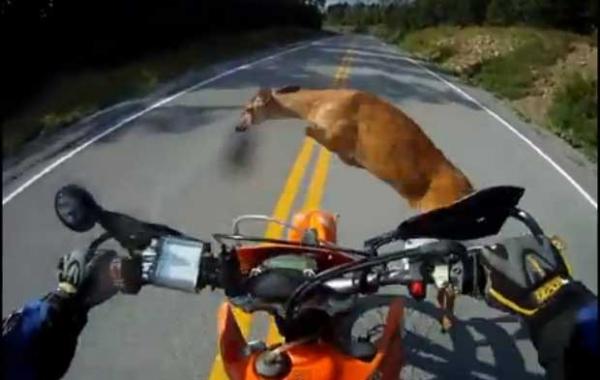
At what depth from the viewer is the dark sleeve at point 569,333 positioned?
1.61 m

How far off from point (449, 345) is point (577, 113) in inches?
462

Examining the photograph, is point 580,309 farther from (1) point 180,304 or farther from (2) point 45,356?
(1) point 180,304

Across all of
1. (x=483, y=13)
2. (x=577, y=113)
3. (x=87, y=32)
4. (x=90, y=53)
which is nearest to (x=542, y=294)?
(x=577, y=113)

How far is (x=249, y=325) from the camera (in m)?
4.88

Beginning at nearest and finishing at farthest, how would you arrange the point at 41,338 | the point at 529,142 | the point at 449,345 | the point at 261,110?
1. the point at 41,338
2. the point at 261,110
3. the point at 449,345
4. the point at 529,142

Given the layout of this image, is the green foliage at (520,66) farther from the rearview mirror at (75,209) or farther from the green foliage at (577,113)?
the rearview mirror at (75,209)

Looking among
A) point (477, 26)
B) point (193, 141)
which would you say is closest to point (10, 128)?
point (193, 141)

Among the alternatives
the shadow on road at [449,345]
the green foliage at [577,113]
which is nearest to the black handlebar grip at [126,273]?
the shadow on road at [449,345]

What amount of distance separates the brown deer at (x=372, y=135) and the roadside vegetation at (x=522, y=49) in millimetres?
10400

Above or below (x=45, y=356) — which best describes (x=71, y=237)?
below

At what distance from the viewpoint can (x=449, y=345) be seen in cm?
484

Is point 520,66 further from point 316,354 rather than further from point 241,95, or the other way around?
point 316,354

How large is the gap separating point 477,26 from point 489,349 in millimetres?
39598

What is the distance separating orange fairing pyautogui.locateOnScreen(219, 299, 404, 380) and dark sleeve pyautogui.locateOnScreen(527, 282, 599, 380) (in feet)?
1.88
